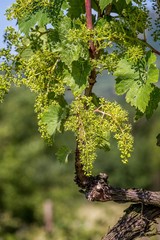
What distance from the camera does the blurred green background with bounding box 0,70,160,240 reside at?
14195 mm

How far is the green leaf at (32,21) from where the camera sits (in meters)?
2.11

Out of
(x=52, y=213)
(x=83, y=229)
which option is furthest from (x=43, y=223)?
(x=83, y=229)

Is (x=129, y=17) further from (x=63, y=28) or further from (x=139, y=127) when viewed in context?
(x=139, y=127)

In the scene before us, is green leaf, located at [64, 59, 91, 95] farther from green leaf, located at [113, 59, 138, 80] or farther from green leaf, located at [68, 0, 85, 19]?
green leaf, located at [68, 0, 85, 19]

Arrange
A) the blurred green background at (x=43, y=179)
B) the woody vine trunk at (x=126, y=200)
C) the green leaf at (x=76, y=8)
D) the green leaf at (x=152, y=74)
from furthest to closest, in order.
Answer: the blurred green background at (x=43, y=179) → the woody vine trunk at (x=126, y=200) → the green leaf at (x=76, y=8) → the green leaf at (x=152, y=74)

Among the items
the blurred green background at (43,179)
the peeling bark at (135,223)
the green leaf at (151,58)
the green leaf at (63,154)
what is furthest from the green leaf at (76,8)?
the blurred green background at (43,179)

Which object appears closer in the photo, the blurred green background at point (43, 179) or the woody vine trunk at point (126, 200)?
the woody vine trunk at point (126, 200)

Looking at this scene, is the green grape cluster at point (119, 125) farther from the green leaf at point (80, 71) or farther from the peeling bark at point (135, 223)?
the peeling bark at point (135, 223)

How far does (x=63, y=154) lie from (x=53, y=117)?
28cm

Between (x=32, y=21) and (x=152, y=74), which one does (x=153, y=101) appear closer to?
(x=152, y=74)

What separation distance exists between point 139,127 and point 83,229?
65.4 feet

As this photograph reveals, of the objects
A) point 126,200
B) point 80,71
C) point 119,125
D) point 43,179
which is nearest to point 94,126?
point 119,125

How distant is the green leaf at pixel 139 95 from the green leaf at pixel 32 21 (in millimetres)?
356

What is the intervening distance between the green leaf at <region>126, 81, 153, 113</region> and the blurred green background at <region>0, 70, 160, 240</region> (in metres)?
6.27
